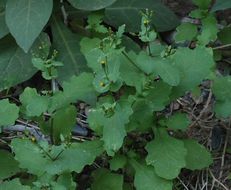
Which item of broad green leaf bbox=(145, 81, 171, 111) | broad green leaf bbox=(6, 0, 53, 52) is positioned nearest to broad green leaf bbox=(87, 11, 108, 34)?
broad green leaf bbox=(6, 0, 53, 52)

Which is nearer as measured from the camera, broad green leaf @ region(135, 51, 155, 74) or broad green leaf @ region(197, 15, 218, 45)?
broad green leaf @ region(135, 51, 155, 74)

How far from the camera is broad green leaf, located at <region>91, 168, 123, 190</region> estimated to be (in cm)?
193

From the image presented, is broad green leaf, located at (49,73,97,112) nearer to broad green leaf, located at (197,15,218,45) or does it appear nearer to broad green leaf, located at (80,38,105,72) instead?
broad green leaf, located at (80,38,105,72)

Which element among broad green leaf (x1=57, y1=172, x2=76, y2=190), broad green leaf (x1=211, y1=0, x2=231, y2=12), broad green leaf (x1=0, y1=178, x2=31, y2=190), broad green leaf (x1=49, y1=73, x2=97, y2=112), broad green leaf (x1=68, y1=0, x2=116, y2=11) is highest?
broad green leaf (x1=211, y1=0, x2=231, y2=12)

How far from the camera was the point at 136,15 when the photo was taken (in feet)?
8.49

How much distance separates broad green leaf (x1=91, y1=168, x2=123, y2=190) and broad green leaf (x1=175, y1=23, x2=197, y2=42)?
72 cm

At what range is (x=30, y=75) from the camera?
7.84 ft

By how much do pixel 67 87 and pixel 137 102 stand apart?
0.25 metres

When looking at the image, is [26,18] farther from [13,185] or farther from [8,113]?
[13,185]

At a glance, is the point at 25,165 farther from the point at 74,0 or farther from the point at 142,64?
the point at 74,0

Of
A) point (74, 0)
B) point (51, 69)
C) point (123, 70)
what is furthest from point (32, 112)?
point (74, 0)

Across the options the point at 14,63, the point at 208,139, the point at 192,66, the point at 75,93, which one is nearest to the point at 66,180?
the point at 75,93

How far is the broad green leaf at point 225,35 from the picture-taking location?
8.07ft

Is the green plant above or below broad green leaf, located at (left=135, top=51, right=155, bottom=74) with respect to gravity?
below
